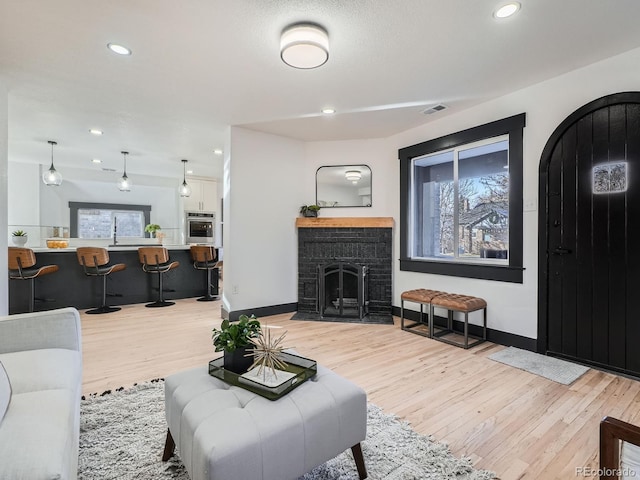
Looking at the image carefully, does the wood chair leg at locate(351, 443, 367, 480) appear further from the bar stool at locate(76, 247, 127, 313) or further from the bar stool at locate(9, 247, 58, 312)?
the bar stool at locate(9, 247, 58, 312)

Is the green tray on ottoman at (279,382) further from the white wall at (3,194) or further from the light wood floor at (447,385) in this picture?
the white wall at (3,194)

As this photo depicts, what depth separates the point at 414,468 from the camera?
1567 mm

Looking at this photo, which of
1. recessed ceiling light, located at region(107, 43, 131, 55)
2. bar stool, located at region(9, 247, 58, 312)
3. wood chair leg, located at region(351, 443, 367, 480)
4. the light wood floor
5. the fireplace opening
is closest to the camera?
wood chair leg, located at region(351, 443, 367, 480)

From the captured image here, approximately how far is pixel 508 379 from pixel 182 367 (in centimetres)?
266

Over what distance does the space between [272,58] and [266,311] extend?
3.19 meters

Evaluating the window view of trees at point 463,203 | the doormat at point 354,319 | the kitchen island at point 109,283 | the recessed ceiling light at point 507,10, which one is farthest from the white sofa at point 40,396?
the window view of trees at point 463,203

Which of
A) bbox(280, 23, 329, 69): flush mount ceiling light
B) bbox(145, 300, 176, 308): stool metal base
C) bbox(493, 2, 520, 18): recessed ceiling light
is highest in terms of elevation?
bbox(493, 2, 520, 18): recessed ceiling light

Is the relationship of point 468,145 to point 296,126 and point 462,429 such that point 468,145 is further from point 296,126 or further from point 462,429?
point 462,429

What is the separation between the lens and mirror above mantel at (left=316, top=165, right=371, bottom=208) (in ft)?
16.1

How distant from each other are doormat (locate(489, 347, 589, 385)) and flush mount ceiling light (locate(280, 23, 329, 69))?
297 centimetres

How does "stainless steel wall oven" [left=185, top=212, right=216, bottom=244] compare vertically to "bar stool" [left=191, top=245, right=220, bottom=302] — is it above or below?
above

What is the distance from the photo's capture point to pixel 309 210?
4891mm

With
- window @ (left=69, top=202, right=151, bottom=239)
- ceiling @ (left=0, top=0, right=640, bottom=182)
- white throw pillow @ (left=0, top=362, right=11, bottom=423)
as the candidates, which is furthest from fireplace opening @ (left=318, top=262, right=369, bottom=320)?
window @ (left=69, top=202, right=151, bottom=239)

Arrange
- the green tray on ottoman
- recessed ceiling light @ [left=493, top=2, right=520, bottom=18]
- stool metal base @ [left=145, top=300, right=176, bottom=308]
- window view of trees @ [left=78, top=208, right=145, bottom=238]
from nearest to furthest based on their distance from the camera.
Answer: the green tray on ottoman → recessed ceiling light @ [left=493, top=2, right=520, bottom=18] → stool metal base @ [left=145, top=300, right=176, bottom=308] → window view of trees @ [left=78, top=208, right=145, bottom=238]
